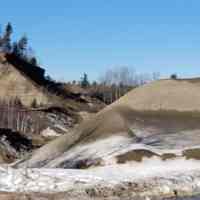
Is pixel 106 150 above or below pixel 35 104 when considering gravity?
below

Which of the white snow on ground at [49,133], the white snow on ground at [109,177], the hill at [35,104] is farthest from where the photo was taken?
the hill at [35,104]

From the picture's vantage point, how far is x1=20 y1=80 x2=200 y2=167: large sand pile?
51.6 feet

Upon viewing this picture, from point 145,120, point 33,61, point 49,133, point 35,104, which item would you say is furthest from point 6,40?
point 145,120

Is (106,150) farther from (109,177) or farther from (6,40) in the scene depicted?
(6,40)

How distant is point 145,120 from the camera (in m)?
A: 17.2

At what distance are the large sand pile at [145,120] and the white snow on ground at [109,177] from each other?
159 centimetres

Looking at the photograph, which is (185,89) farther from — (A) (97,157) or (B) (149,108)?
(A) (97,157)

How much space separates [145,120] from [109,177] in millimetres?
6186

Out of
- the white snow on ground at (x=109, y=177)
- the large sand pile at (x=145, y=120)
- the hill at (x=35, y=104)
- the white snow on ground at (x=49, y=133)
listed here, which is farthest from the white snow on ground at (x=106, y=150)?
the white snow on ground at (x=49, y=133)

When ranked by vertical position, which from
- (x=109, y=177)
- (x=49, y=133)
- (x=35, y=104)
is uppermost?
(x=35, y=104)

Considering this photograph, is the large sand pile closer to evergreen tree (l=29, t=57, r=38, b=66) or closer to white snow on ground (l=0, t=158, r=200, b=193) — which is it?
white snow on ground (l=0, t=158, r=200, b=193)

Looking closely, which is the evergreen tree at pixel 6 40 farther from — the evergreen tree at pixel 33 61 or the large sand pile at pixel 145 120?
the large sand pile at pixel 145 120

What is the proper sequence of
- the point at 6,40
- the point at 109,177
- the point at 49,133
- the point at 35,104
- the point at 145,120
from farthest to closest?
the point at 6,40
the point at 35,104
the point at 49,133
the point at 145,120
the point at 109,177

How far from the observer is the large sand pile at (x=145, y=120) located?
51.6ft
